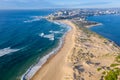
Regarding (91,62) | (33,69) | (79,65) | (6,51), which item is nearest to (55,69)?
(33,69)

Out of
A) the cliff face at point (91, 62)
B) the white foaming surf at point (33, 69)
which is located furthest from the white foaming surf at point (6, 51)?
the cliff face at point (91, 62)

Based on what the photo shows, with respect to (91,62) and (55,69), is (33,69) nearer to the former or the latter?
(55,69)

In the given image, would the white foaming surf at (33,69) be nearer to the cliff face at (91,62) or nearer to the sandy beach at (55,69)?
the sandy beach at (55,69)

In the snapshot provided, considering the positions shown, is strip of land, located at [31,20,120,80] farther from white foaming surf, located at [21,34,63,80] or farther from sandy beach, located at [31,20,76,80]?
white foaming surf, located at [21,34,63,80]

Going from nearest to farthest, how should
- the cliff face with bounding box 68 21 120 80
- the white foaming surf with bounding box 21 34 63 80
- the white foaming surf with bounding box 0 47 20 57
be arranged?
the cliff face with bounding box 68 21 120 80, the white foaming surf with bounding box 21 34 63 80, the white foaming surf with bounding box 0 47 20 57

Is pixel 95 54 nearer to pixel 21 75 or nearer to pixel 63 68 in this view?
pixel 63 68

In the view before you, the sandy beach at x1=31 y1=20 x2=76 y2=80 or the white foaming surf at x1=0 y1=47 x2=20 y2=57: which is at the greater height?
the sandy beach at x1=31 y1=20 x2=76 y2=80

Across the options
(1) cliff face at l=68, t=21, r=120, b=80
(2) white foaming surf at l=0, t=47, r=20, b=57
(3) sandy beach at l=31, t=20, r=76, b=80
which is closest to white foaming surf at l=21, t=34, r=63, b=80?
(3) sandy beach at l=31, t=20, r=76, b=80

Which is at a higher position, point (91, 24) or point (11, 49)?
point (11, 49)

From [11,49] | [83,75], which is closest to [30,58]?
[11,49]

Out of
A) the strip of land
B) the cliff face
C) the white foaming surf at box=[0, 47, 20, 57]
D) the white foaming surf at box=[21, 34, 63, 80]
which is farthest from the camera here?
the white foaming surf at box=[0, 47, 20, 57]

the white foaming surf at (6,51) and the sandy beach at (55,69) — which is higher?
the sandy beach at (55,69)
